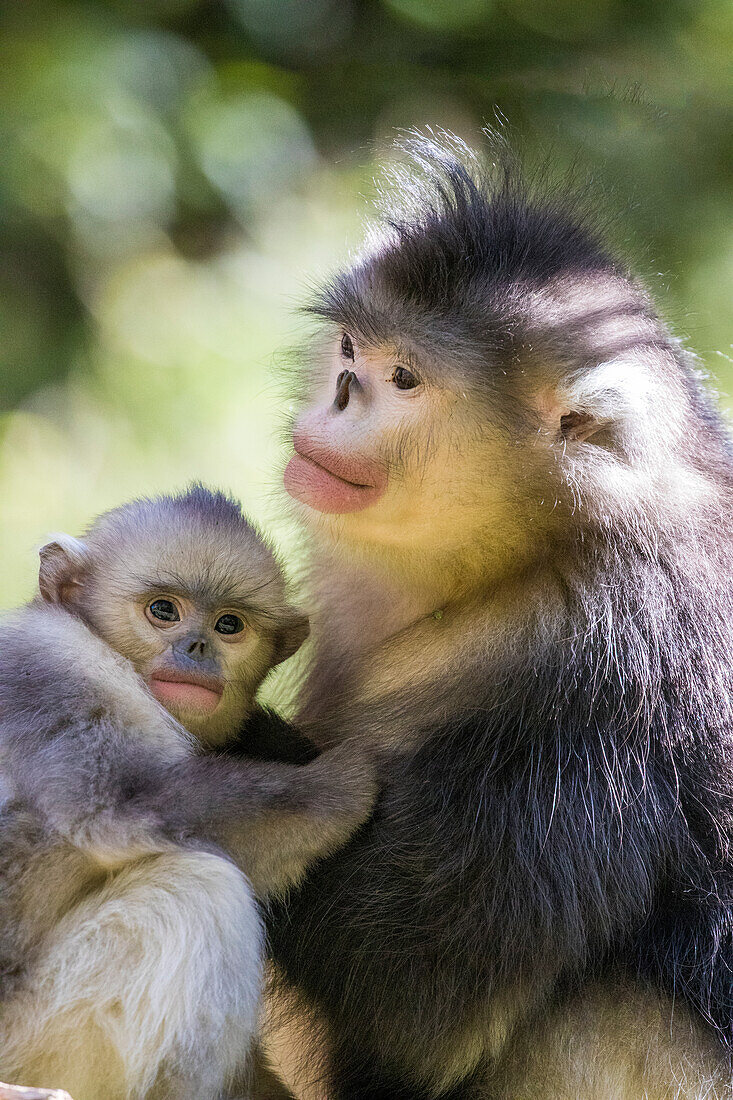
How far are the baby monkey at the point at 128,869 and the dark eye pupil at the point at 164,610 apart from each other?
0.68ft

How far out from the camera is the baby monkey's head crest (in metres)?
2.91

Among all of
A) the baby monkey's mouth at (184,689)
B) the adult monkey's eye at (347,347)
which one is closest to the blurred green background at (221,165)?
the adult monkey's eye at (347,347)

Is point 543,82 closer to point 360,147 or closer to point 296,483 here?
point 360,147

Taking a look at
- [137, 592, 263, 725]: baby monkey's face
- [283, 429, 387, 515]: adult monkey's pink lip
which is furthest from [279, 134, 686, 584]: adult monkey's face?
[137, 592, 263, 725]: baby monkey's face

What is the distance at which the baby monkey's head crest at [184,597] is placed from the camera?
9.54 feet

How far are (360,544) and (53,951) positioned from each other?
1202 mm

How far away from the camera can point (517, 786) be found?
2793 mm

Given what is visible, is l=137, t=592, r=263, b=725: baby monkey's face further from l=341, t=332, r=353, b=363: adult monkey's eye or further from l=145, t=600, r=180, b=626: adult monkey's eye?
l=341, t=332, r=353, b=363: adult monkey's eye

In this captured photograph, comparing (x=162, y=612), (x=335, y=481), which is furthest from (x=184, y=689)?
(x=335, y=481)

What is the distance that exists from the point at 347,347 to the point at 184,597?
0.78 metres

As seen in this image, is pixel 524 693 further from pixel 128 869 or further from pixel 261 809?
pixel 128 869

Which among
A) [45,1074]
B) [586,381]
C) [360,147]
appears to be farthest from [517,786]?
[360,147]

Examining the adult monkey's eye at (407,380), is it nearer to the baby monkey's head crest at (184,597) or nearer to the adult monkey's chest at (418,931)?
the baby monkey's head crest at (184,597)

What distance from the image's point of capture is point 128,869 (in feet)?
8.35
